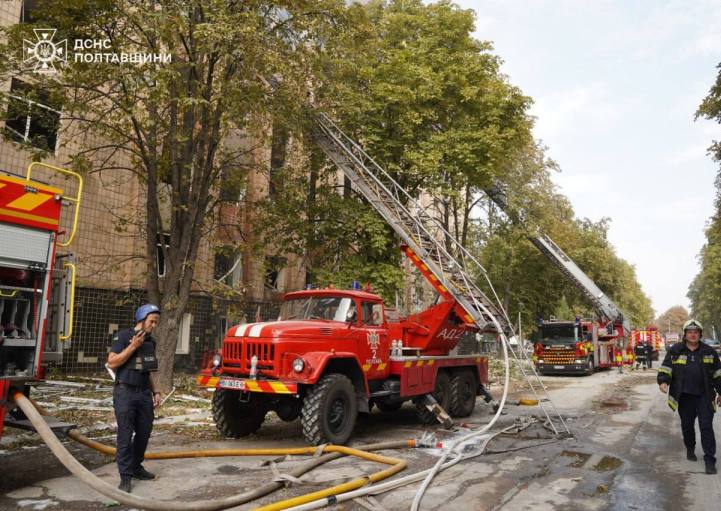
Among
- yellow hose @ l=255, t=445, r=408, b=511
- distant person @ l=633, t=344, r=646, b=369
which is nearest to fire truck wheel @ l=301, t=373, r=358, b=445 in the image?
yellow hose @ l=255, t=445, r=408, b=511

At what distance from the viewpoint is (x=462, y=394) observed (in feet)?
38.0

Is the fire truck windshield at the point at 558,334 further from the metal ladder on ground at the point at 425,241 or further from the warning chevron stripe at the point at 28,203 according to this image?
the warning chevron stripe at the point at 28,203

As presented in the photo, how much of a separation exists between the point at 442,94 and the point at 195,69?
1025 centimetres

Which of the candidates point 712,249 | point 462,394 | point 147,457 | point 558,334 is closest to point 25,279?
point 147,457

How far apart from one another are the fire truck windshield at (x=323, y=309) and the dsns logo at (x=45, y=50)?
24.9ft

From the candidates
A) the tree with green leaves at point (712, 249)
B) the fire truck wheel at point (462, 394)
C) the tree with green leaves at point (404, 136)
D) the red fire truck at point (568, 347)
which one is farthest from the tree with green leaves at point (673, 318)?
the fire truck wheel at point (462, 394)

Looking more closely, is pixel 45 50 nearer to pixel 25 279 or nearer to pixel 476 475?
pixel 25 279

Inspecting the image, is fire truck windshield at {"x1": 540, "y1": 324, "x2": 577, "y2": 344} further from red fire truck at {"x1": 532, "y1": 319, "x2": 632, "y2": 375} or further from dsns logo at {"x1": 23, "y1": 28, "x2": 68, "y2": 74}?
dsns logo at {"x1": 23, "y1": 28, "x2": 68, "y2": 74}

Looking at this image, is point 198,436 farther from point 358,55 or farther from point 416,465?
point 358,55

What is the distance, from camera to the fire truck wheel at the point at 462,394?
444 inches

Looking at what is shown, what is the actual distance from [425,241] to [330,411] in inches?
279

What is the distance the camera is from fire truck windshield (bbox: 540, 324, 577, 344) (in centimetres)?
2583

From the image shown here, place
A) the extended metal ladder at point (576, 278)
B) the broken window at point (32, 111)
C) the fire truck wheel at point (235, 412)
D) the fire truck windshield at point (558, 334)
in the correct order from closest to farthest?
the fire truck wheel at point (235, 412)
the broken window at point (32, 111)
the fire truck windshield at point (558, 334)
the extended metal ladder at point (576, 278)

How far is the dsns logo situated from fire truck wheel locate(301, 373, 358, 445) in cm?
918
